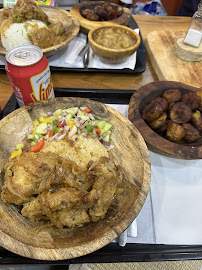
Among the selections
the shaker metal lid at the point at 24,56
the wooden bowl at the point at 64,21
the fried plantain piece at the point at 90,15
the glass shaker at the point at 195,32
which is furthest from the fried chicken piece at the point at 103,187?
the fried plantain piece at the point at 90,15

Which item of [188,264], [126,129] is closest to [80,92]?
[126,129]

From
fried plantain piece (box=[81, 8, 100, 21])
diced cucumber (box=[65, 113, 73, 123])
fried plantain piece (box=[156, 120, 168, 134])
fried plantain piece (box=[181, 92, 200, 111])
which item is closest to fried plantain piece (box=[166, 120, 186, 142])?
fried plantain piece (box=[156, 120, 168, 134])

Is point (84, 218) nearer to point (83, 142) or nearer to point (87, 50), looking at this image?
point (83, 142)

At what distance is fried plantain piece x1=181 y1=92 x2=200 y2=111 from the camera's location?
5.08 ft

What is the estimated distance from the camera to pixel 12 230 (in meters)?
0.96

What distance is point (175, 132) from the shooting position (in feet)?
4.63

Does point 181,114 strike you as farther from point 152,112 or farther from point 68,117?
point 68,117

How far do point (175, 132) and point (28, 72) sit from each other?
3.42ft

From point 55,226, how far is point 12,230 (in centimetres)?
20

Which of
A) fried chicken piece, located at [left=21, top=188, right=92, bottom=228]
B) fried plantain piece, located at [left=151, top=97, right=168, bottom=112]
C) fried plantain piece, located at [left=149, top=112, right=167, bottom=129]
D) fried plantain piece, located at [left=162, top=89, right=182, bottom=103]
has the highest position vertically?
fried plantain piece, located at [left=162, top=89, right=182, bottom=103]

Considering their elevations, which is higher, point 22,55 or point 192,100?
point 22,55

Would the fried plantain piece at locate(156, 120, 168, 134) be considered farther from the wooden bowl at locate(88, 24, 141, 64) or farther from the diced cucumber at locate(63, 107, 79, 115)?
the wooden bowl at locate(88, 24, 141, 64)

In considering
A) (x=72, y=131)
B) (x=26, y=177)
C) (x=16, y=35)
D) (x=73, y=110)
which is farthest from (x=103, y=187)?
(x=16, y=35)

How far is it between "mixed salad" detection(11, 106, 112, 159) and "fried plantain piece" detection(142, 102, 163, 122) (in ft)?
0.90
